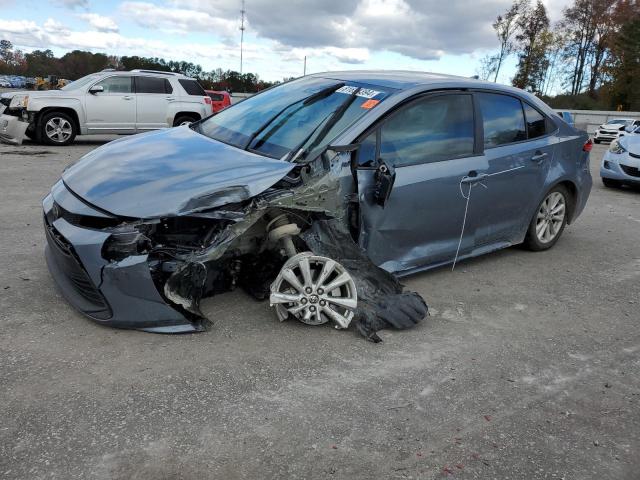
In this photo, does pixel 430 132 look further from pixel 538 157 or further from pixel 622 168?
pixel 622 168

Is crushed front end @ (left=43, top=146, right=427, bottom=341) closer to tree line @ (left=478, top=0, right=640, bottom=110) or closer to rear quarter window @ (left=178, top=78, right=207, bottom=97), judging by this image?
rear quarter window @ (left=178, top=78, right=207, bottom=97)

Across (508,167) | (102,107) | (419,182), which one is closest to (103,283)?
(419,182)

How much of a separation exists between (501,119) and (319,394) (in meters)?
3.05

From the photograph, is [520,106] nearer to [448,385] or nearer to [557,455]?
[448,385]

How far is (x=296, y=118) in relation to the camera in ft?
13.7

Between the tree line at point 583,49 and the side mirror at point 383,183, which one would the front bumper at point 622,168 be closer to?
the side mirror at point 383,183

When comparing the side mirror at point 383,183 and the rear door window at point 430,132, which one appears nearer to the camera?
the side mirror at point 383,183

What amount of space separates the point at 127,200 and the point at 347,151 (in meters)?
1.43

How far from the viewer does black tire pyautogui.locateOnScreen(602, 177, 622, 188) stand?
10.3 m

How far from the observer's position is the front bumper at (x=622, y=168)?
31.8 feet

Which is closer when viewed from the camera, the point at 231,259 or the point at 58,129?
the point at 231,259

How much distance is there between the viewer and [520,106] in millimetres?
5062

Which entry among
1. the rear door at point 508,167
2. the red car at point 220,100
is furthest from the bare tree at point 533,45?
the rear door at point 508,167

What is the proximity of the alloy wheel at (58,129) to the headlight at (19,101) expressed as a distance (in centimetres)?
56
